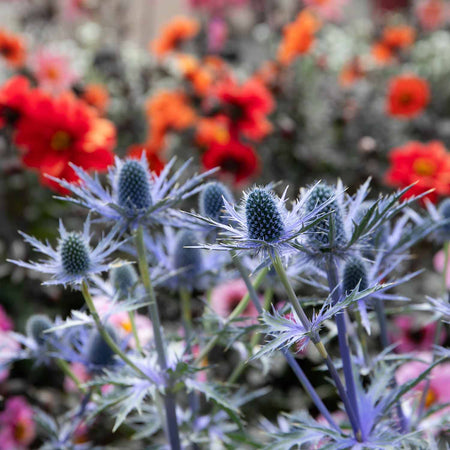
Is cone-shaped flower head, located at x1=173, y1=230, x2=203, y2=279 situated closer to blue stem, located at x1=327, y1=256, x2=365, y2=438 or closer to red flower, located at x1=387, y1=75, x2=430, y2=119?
blue stem, located at x1=327, y1=256, x2=365, y2=438

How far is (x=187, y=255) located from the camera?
92cm

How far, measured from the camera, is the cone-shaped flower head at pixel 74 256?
2.21 feet

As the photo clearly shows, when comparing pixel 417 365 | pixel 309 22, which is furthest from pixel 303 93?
pixel 417 365

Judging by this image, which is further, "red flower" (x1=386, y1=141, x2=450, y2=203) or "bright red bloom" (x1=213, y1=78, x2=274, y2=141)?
"bright red bloom" (x1=213, y1=78, x2=274, y2=141)

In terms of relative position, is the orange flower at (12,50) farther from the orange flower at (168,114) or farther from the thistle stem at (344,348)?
the thistle stem at (344,348)

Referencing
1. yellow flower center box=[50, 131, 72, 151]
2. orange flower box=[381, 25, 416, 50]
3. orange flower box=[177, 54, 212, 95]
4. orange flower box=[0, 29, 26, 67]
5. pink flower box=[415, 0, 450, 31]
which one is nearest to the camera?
yellow flower center box=[50, 131, 72, 151]

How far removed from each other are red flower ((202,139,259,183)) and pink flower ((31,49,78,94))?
680mm

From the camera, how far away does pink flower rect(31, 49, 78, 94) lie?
2.02 meters

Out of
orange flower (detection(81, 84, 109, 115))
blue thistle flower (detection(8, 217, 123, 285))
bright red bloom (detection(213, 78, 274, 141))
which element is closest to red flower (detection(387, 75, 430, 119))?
bright red bloom (detection(213, 78, 274, 141))

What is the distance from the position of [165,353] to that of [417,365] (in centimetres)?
65

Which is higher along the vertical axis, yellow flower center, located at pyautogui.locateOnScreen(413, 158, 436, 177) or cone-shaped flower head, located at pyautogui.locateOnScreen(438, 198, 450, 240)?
yellow flower center, located at pyautogui.locateOnScreen(413, 158, 436, 177)

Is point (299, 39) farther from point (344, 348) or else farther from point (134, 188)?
point (344, 348)

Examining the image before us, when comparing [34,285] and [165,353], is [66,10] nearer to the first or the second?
[34,285]

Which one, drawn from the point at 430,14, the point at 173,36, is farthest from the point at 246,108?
the point at 430,14
